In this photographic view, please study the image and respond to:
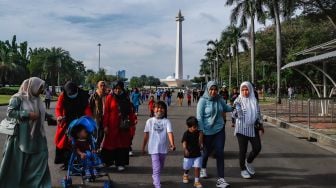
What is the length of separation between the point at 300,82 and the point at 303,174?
2051 inches

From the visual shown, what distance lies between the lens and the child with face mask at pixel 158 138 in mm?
6980

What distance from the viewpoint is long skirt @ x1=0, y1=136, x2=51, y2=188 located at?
236 inches

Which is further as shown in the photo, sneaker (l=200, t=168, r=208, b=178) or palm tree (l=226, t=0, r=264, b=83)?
palm tree (l=226, t=0, r=264, b=83)

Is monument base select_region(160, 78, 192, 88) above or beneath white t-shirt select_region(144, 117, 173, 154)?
above

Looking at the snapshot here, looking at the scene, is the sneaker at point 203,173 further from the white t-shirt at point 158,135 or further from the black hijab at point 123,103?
the black hijab at point 123,103

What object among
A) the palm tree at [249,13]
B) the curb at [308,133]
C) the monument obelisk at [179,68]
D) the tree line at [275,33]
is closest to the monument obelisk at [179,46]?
the monument obelisk at [179,68]

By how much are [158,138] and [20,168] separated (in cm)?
200

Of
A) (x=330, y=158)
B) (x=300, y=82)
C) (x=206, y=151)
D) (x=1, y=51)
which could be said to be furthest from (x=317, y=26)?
(x=1, y=51)

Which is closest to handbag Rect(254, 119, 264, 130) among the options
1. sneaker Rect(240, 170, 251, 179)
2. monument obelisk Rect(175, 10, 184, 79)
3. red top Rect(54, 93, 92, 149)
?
sneaker Rect(240, 170, 251, 179)

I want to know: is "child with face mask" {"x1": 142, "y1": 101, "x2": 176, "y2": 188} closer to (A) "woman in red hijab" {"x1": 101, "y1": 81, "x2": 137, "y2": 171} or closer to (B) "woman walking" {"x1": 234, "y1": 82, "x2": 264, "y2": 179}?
(B) "woman walking" {"x1": 234, "y1": 82, "x2": 264, "y2": 179}

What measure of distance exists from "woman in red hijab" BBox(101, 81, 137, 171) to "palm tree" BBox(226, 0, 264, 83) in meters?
35.8

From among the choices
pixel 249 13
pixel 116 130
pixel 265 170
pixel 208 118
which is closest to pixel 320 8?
pixel 249 13

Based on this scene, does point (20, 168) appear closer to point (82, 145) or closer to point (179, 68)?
point (82, 145)

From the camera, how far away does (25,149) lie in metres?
5.95
